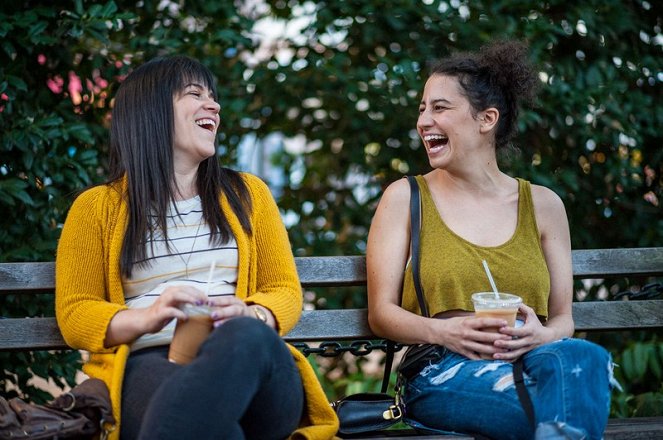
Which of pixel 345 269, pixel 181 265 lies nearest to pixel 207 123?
pixel 181 265

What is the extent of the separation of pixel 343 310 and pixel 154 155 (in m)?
0.89

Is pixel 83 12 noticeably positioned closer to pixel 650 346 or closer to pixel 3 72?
pixel 3 72

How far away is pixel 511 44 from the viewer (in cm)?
351

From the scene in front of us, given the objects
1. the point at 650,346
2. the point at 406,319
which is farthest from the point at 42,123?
the point at 650,346

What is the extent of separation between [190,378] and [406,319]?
36.8 inches

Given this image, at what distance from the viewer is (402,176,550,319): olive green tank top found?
3.18 metres

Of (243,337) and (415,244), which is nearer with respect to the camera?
(243,337)

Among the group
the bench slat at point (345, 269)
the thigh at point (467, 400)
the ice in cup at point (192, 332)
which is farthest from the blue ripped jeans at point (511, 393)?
the ice in cup at point (192, 332)

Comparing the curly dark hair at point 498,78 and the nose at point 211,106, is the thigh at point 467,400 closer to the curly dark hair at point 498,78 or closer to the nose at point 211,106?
the curly dark hair at point 498,78

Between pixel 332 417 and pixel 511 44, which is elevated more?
pixel 511 44

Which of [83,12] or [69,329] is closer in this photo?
[69,329]

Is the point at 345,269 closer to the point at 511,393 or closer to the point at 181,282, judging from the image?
the point at 181,282

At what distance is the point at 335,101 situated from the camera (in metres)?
4.84

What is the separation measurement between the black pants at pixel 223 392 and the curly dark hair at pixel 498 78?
1.26m
